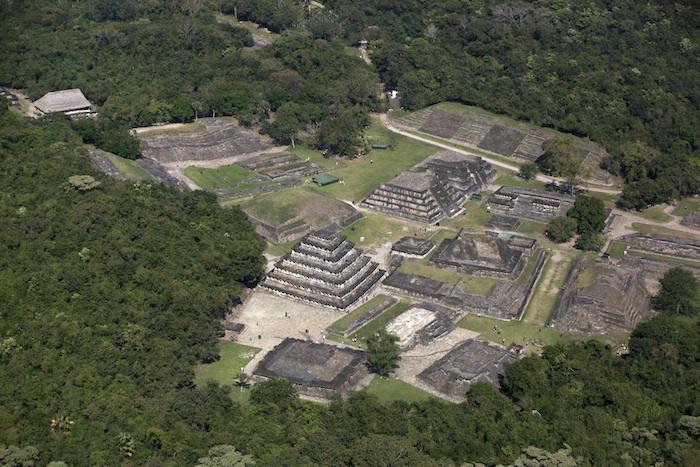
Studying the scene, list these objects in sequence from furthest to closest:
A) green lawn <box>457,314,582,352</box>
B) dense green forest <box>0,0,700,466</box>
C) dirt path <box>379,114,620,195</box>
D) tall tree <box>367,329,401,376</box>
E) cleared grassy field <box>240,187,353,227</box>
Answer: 1. dirt path <box>379,114,620,195</box>
2. cleared grassy field <box>240,187,353,227</box>
3. green lawn <box>457,314,582,352</box>
4. tall tree <box>367,329,401,376</box>
5. dense green forest <box>0,0,700,466</box>

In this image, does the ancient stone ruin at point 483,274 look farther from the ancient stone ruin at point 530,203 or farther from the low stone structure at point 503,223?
the ancient stone ruin at point 530,203

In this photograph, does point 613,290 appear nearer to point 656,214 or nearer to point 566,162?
point 656,214

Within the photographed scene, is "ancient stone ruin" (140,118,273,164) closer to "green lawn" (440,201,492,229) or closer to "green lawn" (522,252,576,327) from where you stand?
"green lawn" (440,201,492,229)

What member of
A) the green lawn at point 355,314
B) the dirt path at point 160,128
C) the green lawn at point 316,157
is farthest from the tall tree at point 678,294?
the dirt path at point 160,128

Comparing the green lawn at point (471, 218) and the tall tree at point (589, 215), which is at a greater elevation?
the tall tree at point (589, 215)

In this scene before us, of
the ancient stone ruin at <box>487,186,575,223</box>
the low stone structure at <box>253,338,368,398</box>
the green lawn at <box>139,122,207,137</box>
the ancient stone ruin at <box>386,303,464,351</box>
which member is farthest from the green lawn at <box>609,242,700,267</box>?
the green lawn at <box>139,122,207,137</box>

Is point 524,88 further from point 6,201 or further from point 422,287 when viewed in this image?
point 6,201
